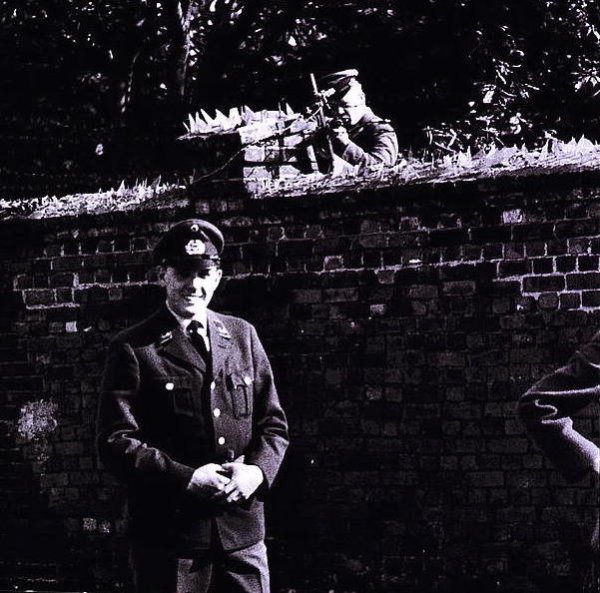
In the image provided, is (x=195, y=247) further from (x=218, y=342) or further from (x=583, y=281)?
(x=583, y=281)

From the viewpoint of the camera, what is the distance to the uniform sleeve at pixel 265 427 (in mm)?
5453

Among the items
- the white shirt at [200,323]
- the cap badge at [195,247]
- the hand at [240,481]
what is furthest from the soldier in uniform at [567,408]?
the cap badge at [195,247]

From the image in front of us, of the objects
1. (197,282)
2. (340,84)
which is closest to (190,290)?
(197,282)

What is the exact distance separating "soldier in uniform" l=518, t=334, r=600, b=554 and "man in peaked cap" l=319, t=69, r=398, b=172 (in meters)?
4.40

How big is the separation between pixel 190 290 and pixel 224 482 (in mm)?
780

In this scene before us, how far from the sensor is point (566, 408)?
4266 millimetres

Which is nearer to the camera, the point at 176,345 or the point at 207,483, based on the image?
the point at 207,483

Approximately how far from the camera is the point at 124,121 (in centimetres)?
1549

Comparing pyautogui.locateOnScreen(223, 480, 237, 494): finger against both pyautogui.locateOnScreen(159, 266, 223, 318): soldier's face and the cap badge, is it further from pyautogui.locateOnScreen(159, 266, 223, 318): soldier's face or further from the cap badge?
the cap badge

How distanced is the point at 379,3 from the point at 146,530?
11409 mm

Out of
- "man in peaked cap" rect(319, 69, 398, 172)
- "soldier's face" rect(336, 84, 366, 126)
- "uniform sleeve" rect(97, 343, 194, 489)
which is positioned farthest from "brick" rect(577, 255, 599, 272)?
"soldier's face" rect(336, 84, 366, 126)

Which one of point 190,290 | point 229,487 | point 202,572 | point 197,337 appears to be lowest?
point 202,572

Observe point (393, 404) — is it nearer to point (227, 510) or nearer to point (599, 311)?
point (599, 311)

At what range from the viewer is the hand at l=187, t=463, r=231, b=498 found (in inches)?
206
